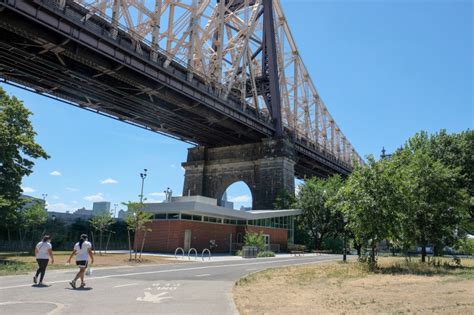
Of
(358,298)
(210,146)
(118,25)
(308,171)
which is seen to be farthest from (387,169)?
(308,171)

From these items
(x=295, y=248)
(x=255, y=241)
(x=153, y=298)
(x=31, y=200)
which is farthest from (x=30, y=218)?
(x=153, y=298)

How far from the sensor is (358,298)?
36.9ft

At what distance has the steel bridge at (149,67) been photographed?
88.0 ft

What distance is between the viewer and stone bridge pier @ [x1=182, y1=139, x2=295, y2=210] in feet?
178

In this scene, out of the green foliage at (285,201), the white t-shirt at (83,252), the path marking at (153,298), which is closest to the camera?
the path marking at (153,298)

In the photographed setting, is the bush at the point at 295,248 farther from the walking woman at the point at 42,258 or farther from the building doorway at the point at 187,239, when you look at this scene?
the walking woman at the point at 42,258

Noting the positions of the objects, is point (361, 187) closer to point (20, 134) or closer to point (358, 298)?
point (358, 298)

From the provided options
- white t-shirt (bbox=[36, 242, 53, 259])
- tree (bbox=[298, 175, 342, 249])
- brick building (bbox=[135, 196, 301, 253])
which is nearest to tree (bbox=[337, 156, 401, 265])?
white t-shirt (bbox=[36, 242, 53, 259])

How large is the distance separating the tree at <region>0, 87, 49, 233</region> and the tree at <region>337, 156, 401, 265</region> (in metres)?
22.6

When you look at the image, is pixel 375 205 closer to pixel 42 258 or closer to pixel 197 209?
pixel 42 258

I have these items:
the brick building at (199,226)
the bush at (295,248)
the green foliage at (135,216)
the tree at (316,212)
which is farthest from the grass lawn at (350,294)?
the tree at (316,212)

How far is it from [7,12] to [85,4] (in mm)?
6001

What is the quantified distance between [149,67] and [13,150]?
11.7 metres

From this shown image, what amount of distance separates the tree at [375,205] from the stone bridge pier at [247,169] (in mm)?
31506
